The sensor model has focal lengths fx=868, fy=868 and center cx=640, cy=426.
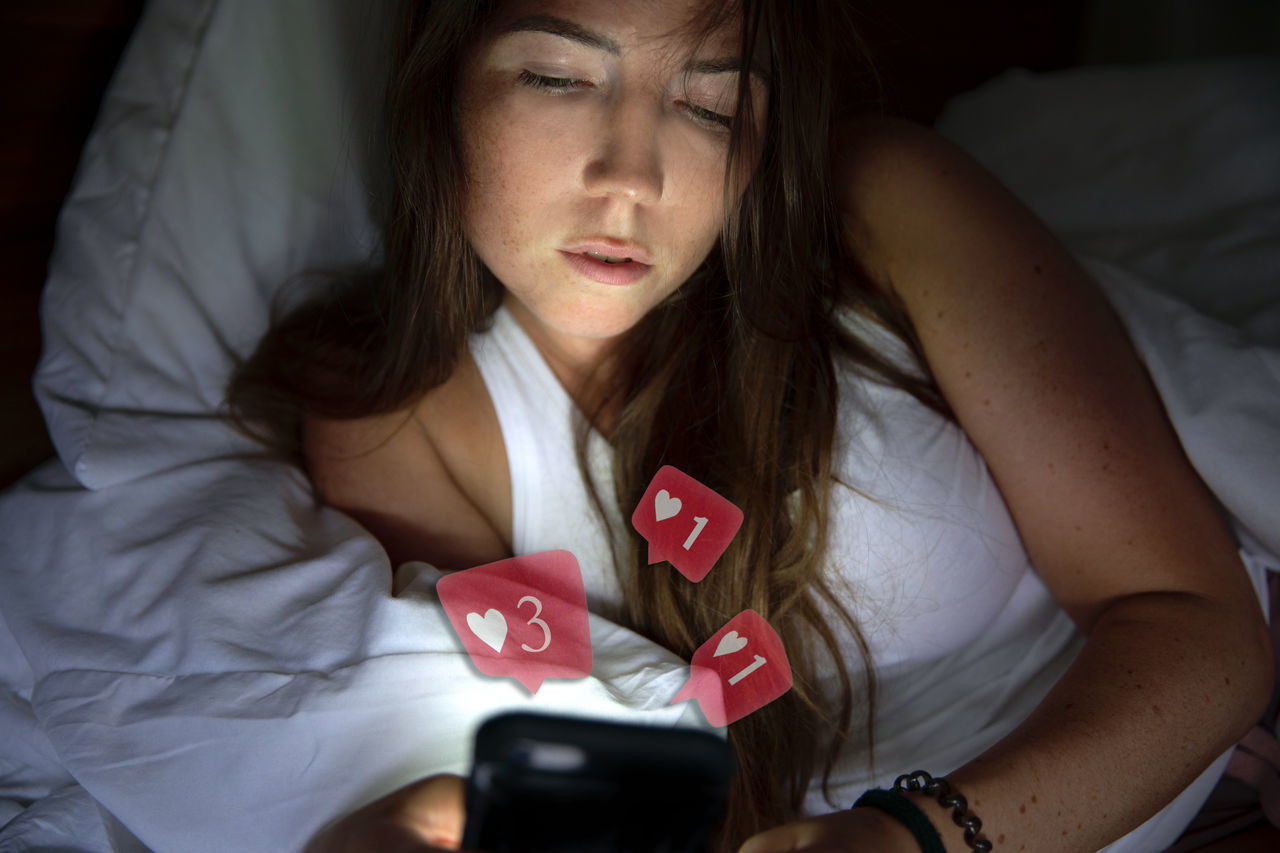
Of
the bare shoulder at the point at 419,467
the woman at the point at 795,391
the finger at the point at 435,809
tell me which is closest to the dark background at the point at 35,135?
the woman at the point at 795,391

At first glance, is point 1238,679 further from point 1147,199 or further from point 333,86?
point 333,86

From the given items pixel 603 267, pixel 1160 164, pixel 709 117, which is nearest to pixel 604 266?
pixel 603 267

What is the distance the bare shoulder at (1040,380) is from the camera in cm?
57

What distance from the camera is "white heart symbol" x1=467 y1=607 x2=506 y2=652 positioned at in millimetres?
463

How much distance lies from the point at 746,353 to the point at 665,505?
0.14 m

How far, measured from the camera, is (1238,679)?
1.80ft

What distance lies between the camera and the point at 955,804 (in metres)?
0.47

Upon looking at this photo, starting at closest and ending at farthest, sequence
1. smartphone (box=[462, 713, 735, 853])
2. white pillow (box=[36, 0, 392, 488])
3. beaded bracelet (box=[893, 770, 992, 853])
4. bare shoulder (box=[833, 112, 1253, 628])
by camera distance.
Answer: smartphone (box=[462, 713, 735, 853]) → beaded bracelet (box=[893, 770, 992, 853]) → bare shoulder (box=[833, 112, 1253, 628]) → white pillow (box=[36, 0, 392, 488])

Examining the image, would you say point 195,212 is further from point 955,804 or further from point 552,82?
point 955,804

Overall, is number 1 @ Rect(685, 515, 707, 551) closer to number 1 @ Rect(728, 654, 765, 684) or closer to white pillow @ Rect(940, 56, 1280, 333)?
number 1 @ Rect(728, 654, 765, 684)

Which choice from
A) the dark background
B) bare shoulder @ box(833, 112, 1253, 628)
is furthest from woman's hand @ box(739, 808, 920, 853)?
the dark background

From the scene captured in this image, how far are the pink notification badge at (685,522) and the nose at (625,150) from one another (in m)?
0.18

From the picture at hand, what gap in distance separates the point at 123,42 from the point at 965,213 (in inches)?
27.4

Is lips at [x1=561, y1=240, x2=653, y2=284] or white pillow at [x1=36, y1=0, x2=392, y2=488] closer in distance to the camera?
lips at [x1=561, y1=240, x2=653, y2=284]
